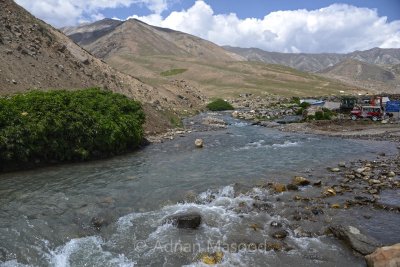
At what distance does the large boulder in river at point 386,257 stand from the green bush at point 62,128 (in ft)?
78.9

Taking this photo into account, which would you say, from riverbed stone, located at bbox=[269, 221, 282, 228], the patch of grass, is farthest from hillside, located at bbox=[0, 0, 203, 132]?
the patch of grass

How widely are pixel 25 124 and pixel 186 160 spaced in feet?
42.7

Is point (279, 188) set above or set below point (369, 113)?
below

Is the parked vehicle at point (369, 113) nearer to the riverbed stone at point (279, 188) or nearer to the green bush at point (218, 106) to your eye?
the green bush at point (218, 106)

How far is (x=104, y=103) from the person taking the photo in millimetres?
35844

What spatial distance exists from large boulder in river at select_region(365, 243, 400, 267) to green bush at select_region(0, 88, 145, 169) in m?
24.1

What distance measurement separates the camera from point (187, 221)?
17.5 metres

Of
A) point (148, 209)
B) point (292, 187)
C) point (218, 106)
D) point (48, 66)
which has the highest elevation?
point (48, 66)

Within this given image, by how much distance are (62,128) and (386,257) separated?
25.3 metres

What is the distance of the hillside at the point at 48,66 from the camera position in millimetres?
43750

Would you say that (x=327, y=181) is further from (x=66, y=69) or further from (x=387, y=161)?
(x=66, y=69)

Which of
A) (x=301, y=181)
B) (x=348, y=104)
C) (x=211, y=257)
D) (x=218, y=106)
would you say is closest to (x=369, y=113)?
(x=348, y=104)

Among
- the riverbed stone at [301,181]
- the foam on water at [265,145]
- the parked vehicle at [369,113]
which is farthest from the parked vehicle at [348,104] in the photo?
the riverbed stone at [301,181]

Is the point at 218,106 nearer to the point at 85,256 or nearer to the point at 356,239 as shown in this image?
the point at 356,239
